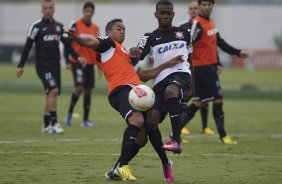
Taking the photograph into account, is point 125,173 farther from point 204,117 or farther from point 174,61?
point 204,117

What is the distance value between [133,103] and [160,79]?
1.29 m

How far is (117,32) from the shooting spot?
11086mm

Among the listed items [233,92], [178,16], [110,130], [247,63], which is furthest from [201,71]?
[178,16]

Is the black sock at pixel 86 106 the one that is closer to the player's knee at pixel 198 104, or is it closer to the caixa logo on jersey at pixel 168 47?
the player's knee at pixel 198 104

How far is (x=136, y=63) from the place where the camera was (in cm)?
1109

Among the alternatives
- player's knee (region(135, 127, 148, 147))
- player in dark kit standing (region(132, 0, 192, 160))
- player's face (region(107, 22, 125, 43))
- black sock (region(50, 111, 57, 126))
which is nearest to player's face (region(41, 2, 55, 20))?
black sock (region(50, 111, 57, 126))

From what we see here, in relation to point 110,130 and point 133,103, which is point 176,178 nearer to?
point 133,103

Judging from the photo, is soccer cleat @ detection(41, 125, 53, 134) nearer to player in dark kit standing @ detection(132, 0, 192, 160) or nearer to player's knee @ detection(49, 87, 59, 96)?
player's knee @ detection(49, 87, 59, 96)

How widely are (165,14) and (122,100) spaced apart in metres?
1.63

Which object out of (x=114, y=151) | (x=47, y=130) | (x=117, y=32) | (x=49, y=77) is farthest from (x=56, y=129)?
(x=117, y=32)

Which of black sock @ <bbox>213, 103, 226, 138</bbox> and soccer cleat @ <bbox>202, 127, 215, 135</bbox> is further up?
black sock @ <bbox>213, 103, 226, 138</bbox>

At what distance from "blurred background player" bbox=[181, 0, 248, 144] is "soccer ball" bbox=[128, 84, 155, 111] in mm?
5259

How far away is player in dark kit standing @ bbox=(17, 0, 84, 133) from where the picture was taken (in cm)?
1698

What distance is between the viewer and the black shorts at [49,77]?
17.0 metres
